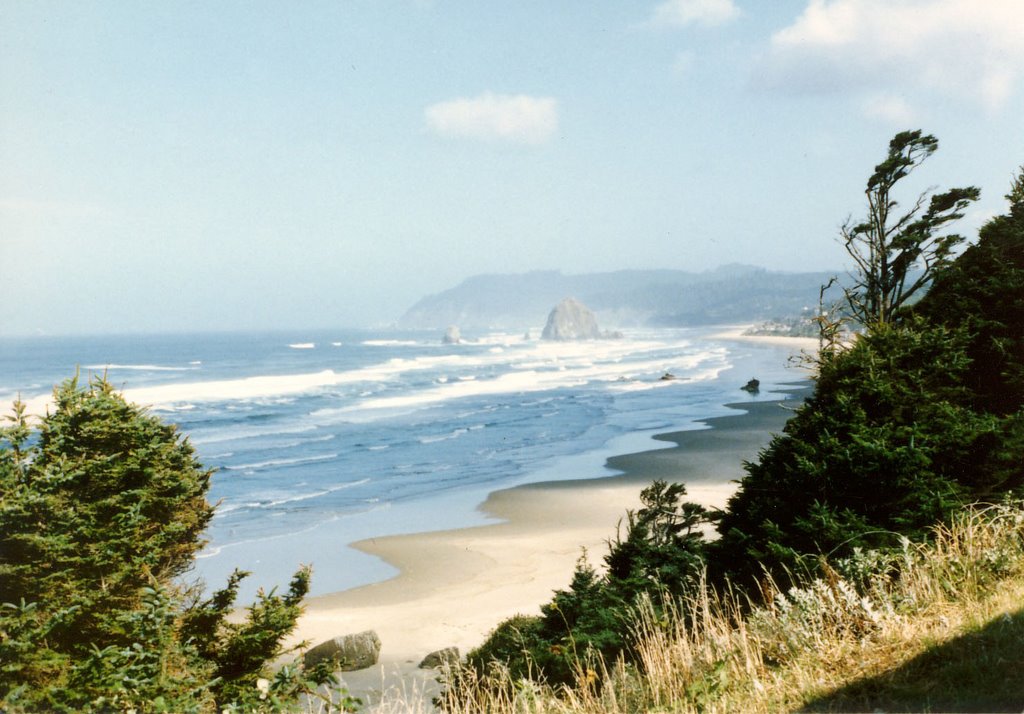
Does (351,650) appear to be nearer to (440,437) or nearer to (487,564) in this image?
(487,564)

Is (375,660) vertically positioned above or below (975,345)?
below

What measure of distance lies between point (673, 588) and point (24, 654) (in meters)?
6.54

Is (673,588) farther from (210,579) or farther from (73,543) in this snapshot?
(210,579)

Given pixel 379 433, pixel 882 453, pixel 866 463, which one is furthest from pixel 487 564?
pixel 379 433

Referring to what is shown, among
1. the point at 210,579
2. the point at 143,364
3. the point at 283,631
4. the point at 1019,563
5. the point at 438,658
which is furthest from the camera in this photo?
the point at 143,364

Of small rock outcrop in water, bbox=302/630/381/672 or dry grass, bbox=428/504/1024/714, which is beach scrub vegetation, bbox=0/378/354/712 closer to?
dry grass, bbox=428/504/1024/714

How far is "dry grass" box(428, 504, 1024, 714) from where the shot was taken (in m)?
4.00

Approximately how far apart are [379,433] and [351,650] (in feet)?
95.0

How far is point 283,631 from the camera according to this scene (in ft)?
24.3

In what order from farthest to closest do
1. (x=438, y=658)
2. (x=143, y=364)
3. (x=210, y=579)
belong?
(x=143, y=364) < (x=210, y=579) < (x=438, y=658)

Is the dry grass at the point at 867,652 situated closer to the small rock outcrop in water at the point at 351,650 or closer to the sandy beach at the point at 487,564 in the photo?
the sandy beach at the point at 487,564

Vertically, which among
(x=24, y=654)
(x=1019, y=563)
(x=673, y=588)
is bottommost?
(x=673, y=588)

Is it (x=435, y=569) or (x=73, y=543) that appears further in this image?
(x=435, y=569)

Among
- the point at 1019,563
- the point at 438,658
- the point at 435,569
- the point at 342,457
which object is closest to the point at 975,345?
the point at 1019,563
